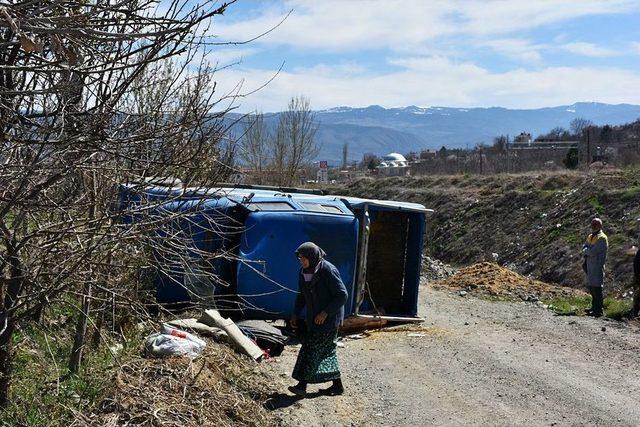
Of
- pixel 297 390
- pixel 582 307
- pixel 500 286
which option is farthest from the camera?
pixel 500 286

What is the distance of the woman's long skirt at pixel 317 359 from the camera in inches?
345

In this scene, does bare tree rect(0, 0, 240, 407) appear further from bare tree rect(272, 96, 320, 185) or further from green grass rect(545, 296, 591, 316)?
bare tree rect(272, 96, 320, 185)

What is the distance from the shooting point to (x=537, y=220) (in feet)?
104

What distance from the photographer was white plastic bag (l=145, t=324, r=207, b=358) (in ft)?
27.3

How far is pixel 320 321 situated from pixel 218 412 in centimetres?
175

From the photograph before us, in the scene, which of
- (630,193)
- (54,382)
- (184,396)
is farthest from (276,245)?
(630,193)

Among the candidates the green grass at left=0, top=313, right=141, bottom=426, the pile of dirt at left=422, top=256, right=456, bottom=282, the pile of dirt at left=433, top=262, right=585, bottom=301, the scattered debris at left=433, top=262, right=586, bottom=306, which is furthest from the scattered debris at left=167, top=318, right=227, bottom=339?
the pile of dirt at left=422, top=256, right=456, bottom=282

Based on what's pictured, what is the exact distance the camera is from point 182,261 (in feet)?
22.2

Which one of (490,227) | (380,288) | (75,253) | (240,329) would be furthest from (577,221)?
(75,253)

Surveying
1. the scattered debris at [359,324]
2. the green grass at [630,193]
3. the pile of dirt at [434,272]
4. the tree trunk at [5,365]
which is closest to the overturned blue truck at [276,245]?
the scattered debris at [359,324]

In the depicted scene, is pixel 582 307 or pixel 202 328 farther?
pixel 582 307

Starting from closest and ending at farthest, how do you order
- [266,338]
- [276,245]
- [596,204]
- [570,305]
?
1. [266,338]
2. [276,245]
3. [570,305]
4. [596,204]

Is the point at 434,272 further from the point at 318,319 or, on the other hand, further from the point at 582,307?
the point at 318,319

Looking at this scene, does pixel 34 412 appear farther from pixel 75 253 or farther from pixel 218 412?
Result: pixel 75 253
